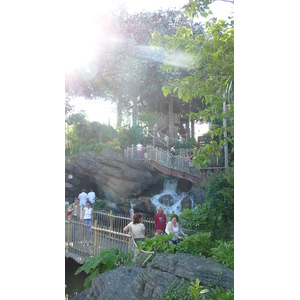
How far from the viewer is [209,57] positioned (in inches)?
104

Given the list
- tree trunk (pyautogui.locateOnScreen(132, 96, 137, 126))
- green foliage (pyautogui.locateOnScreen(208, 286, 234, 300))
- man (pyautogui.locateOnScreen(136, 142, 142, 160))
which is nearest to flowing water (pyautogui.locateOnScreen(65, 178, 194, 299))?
man (pyautogui.locateOnScreen(136, 142, 142, 160))

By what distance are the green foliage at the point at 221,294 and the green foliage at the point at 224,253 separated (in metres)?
0.17

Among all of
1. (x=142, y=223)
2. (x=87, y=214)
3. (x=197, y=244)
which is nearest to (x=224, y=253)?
(x=197, y=244)

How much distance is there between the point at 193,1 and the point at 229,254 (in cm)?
188

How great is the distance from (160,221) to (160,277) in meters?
0.50

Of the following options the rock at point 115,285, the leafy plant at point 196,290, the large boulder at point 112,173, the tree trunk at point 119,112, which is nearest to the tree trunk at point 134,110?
the tree trunk at point 119,112

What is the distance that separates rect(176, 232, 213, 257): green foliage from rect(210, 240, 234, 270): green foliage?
0.09 m

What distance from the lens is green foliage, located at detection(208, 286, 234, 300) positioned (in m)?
2.36

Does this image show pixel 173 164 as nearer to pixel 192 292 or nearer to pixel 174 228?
pixel 174 228

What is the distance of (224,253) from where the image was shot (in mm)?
2602

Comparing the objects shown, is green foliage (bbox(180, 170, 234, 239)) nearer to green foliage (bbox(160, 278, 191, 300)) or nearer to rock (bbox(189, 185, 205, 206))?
rock (bbox(189, 185, 205, 206))

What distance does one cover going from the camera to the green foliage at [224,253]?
8.40 feet
